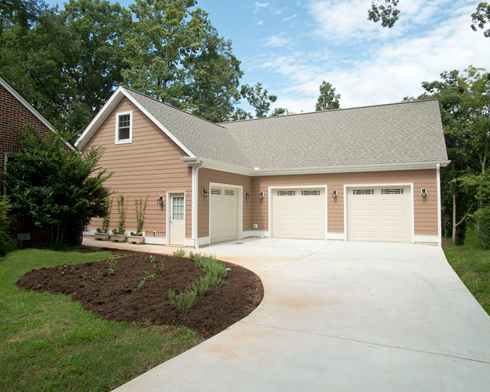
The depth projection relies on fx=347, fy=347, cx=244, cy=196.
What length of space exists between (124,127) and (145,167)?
203cm

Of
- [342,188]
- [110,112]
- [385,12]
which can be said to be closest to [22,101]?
[110,112]

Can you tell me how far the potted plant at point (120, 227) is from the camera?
43.9ft

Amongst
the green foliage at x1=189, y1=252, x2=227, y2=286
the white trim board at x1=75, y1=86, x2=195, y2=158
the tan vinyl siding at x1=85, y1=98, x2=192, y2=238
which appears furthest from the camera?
the tan vinyl siding at x1=85, y1=98, x2=192, y2=238

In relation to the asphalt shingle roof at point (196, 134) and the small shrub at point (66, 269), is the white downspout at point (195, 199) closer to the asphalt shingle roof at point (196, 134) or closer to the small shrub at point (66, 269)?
the asphalt shingle roof at point (196, 134)

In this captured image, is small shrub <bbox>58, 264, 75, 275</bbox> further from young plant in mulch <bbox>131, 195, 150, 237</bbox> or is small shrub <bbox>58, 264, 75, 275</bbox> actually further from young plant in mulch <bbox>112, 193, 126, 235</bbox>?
young plant in mulch <bbox>112, 193, 126, 235</bbox>

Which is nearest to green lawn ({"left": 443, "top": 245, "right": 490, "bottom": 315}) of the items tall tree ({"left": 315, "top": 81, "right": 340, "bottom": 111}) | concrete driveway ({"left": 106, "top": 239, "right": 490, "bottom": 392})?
concrete driveway ({"left": 106, "top": 239, "right": 490, "bottom": 392})

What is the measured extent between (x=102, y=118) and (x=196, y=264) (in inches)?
377

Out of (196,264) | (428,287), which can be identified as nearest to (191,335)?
(196,264)

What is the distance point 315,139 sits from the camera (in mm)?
16031

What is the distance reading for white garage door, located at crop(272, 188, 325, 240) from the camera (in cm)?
1441

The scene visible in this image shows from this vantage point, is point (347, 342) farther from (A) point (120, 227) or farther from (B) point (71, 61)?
(B) point (71, 61)

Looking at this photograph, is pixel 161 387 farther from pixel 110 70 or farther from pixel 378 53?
pixel 110 70

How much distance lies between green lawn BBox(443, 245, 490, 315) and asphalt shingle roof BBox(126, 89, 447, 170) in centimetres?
430

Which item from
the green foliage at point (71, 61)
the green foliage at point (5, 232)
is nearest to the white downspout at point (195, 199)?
the green foliage at point (5, 232)
